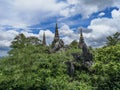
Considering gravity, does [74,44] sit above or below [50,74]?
above

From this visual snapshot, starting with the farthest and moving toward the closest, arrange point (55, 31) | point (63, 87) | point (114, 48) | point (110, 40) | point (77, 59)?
point (55, 31)
point (110, 40)
point (77, 59)
point (114, 48)
point (63, 87)

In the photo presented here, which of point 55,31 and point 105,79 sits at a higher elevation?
point 55,31

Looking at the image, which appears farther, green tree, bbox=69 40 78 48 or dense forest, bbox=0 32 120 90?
green tree, bbox=69 40 78 48

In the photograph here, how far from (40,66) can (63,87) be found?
20.2ft

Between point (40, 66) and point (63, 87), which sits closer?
point (63, 87)

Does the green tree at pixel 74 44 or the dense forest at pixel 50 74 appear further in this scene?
the green tree at pixel 74 44

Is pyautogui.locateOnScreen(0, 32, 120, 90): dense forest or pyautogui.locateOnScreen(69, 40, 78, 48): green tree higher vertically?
pyautogui.locateOnScreen(69, 40, 78, 48): green tree

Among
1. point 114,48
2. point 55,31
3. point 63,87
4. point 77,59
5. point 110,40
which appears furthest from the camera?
point 55,31

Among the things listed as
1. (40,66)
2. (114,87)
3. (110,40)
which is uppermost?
(110,40)

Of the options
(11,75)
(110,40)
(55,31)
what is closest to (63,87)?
(11,75)

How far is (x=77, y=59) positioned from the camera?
64.2 m

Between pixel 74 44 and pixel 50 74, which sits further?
pixel 74 44

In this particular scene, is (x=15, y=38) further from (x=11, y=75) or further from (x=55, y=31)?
(x=11, y=75)

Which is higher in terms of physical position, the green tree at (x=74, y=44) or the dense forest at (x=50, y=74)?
the green tree at (x=74, y=44)
